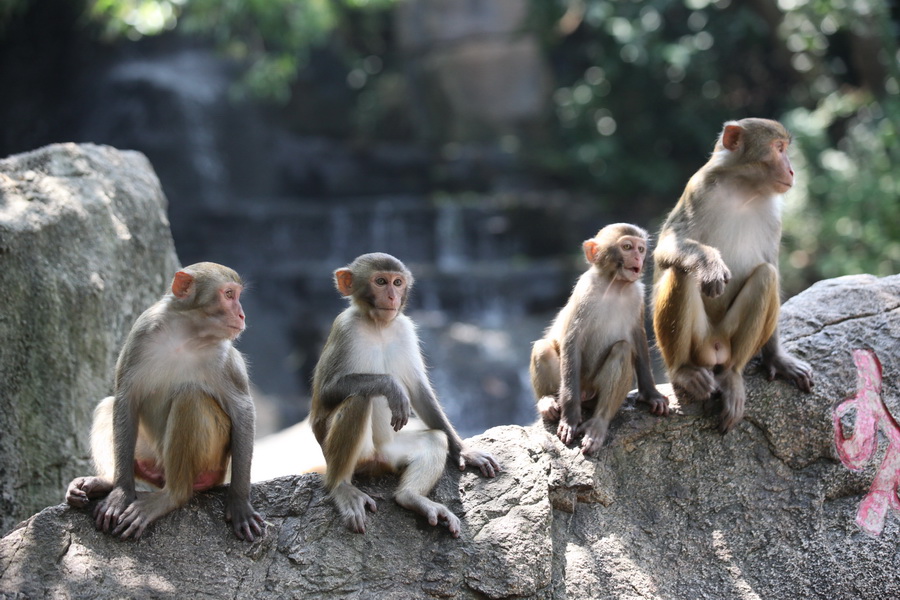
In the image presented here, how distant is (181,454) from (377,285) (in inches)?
43.7

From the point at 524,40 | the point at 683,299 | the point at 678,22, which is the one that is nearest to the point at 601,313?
the point at 683,299

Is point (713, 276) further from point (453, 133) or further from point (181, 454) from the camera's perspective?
point (453, 133)

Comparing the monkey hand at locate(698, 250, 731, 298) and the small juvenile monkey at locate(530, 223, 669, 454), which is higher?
the monkey hand at locate(698, 250, 731, 298)

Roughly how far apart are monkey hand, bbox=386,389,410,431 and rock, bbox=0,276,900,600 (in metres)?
0.40

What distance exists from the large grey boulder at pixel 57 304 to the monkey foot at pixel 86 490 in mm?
1118

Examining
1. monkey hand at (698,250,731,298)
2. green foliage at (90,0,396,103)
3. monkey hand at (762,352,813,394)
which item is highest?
green foliage at (90,0,396,103)

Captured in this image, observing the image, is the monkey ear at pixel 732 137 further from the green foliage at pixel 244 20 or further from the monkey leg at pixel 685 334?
the green foliage at pixel 244 20

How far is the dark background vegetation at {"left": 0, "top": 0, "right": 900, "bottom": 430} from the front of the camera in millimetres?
12141

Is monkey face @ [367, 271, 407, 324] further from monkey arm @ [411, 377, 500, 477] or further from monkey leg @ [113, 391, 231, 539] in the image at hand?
monkey leg @ [113, 391, 231, 539]

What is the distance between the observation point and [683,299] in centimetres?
437

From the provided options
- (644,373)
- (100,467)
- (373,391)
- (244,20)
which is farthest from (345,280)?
(244,20)

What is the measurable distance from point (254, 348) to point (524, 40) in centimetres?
839

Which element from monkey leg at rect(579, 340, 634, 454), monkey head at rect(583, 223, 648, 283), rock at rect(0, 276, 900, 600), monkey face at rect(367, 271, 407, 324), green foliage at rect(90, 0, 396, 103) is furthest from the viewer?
green foliage at rect(90, 0, 396, 103)

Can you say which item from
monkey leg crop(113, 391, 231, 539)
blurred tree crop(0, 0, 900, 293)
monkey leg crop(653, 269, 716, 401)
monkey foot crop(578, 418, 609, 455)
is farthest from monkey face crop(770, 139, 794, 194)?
blurred tree crop(0, 0, 900, 293)
